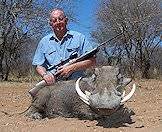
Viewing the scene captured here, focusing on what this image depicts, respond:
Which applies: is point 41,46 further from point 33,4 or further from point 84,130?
point 33,4

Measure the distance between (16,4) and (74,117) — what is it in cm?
1635

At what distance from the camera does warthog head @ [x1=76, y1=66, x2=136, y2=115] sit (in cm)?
521

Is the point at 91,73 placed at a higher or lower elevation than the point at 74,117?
higher

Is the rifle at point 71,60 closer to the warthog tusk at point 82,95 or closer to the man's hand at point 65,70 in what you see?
the man's hand at point 65,70

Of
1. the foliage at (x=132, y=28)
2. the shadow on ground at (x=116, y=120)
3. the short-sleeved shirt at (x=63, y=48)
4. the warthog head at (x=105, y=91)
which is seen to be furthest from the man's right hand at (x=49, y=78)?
the foliage at (x=132, y=28)

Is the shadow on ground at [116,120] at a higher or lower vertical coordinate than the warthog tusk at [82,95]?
lower

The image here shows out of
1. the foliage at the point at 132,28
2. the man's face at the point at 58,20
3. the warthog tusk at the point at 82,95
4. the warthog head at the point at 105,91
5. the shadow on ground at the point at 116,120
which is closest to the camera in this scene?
the warthog head at the point at 105,91

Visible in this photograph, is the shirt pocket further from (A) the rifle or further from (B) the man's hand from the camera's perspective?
(B) the man's hand

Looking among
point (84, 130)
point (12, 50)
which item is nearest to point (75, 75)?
point (84, 130)

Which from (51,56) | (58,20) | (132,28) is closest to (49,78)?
(51,56)

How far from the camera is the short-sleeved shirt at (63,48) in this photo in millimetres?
6730

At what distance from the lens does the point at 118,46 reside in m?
32.1

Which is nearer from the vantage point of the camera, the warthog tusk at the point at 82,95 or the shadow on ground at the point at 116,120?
the warthog tusk at the point at 82,95

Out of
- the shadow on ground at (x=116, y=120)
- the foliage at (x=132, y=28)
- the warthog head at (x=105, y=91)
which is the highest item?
the warthog head at (x=105, y=91)
